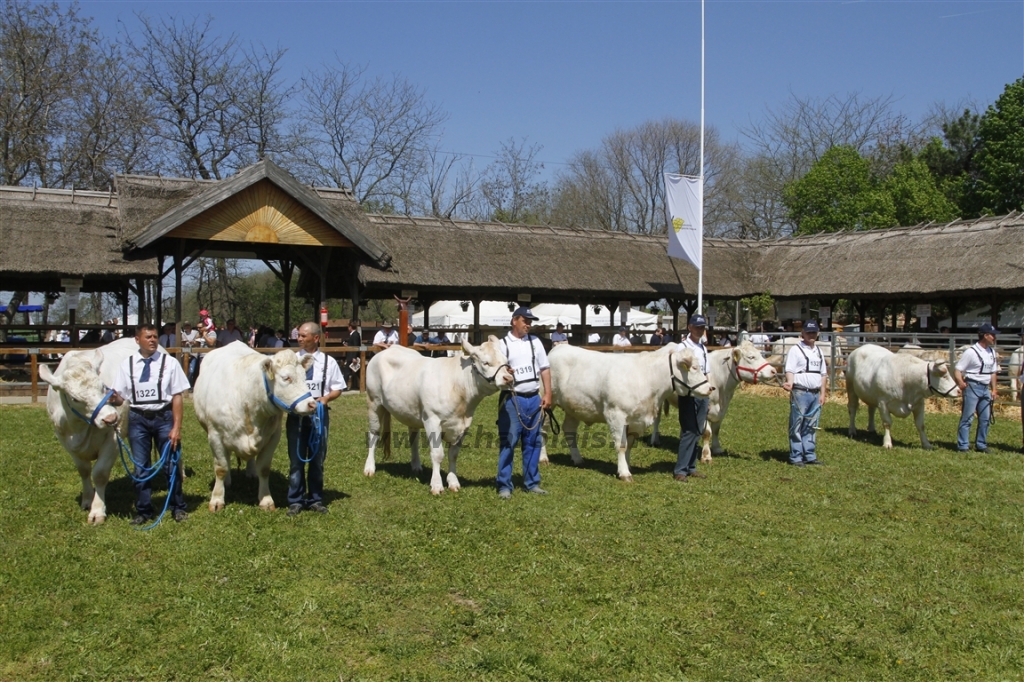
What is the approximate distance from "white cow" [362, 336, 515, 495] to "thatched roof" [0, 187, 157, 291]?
13653mm

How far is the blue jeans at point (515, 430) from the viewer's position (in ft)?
30.7

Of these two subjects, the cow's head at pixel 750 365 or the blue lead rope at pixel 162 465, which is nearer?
the blue lead rope at pixel 162 465

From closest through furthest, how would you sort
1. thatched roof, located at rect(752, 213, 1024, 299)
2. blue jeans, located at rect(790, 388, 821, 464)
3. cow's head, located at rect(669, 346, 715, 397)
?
cow's head, located at rect(669, 346, 715, 397) < blue jeans, located at rect(790, 388, 821, 464) < thatched roof, located at rect(752, 213, 1024, 299)

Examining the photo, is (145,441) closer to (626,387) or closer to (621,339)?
(626,387)

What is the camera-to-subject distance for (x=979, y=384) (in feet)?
44.7

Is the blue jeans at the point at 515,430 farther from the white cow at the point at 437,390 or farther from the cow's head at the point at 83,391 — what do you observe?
the cow's head at the point at 83,391

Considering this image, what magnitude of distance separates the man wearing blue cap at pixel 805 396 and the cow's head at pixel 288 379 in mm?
6847

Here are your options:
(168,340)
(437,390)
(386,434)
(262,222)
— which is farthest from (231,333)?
(437,390)

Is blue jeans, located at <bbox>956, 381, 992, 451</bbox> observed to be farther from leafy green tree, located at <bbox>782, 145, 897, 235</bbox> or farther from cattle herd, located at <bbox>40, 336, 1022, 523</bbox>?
leafy green tree, located at <bbox>782, 145, 897, 235</bbox>

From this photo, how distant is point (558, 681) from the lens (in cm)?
506

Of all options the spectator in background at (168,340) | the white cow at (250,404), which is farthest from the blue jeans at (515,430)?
the spectator in background at (168,340)

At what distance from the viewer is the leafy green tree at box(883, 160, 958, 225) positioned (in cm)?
4284

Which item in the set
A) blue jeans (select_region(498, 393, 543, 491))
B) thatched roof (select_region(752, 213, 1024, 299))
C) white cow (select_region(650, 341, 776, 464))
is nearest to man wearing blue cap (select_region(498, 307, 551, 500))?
blue jeans (select_region(498, 393, 543, 491))

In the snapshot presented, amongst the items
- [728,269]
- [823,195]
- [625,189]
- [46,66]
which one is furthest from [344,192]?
[625,189]
